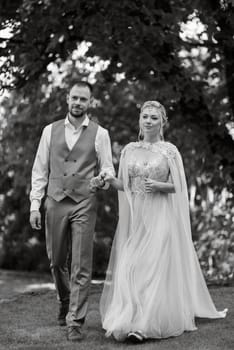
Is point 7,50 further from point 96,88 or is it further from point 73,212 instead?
point 73,212

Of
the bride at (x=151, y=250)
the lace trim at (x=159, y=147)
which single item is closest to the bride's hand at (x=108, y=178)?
the bride at (x=151, y=250)

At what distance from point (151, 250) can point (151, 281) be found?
25cm

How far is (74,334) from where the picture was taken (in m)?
4.89

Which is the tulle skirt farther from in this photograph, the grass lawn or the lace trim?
the lace trim

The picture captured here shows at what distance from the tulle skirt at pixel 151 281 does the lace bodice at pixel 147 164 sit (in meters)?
0.13

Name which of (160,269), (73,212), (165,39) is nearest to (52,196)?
(73,212)

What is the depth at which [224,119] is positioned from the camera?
29.8ft

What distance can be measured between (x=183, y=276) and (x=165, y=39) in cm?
362

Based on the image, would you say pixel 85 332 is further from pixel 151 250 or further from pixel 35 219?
pixel 35 219

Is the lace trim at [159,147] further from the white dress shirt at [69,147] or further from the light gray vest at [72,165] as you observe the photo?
the light gray vest at [72,165]

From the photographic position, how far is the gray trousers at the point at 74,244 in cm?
496

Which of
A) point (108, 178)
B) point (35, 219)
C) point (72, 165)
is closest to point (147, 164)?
point (108, 178)

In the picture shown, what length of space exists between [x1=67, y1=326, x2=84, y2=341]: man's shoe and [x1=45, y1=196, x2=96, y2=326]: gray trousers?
4 cm

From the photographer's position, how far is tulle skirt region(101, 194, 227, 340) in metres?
4.95
